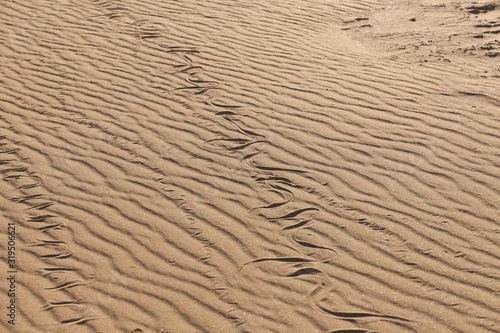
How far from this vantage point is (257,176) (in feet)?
14.6

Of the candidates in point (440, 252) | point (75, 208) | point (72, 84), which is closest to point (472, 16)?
point (440, 252)

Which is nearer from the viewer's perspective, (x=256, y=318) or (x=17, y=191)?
(x=256, y=318)

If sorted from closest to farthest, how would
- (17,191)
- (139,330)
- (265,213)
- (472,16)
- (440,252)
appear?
1. (139,330)
2. (440,252)
3. (265,213)
4. (17,191)
5. (472,16)

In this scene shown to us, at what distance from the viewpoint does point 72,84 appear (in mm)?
6164

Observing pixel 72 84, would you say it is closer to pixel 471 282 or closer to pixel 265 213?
pixel 265 213

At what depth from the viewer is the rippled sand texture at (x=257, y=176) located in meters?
3.36

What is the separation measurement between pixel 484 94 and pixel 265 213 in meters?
2.90

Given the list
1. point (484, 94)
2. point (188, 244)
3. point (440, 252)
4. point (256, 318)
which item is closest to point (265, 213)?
point (188, 244)

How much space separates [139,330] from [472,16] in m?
6.49

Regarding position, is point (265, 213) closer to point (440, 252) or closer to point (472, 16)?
point (440, 252)

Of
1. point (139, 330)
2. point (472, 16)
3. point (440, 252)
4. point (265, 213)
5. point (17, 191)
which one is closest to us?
point (139, 330)

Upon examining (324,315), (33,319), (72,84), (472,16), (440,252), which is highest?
(472,16)

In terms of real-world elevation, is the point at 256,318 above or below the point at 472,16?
below

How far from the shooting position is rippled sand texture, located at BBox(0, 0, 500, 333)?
3355 millimetres
